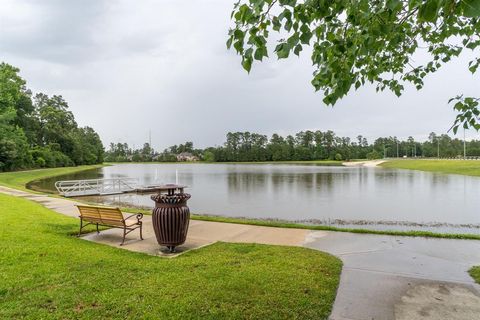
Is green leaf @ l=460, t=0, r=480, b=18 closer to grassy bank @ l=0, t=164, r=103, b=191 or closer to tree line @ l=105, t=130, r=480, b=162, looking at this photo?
grassy bank @ l=0, t=164, r=103, b=191

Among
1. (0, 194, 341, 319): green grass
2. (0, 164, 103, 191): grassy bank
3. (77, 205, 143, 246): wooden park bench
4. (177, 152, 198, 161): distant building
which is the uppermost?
(177, 152, 198, 161): distant building

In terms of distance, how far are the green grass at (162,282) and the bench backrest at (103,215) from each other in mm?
684

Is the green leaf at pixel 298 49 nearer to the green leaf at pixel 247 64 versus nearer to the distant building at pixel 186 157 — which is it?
the green leaf at pixel 247 64

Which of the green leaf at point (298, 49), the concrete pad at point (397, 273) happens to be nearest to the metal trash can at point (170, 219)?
the concrete pad at point (397, 273)

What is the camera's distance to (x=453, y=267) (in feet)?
19.1

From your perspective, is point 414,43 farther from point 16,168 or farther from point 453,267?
point 16,168

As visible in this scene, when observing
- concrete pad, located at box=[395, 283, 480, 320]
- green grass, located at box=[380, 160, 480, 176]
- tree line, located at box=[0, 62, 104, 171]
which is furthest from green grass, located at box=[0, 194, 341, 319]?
green grass, located at box=[380, 160, 480, 176]

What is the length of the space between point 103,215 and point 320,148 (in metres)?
127

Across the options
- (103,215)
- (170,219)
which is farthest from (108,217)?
(170,219)

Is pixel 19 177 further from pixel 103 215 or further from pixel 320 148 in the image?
pixel 320 148

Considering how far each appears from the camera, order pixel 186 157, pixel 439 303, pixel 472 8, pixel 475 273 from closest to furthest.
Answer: pixel 472 8
pixel 439 303
pixel 475 273
pixel 186 157

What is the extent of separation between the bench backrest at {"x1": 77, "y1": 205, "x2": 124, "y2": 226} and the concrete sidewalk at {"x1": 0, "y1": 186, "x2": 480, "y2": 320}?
0.43 m

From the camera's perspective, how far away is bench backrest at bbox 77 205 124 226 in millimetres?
7576

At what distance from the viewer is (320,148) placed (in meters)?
130
